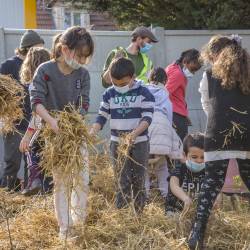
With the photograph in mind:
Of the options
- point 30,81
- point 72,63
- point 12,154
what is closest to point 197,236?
point 72,63

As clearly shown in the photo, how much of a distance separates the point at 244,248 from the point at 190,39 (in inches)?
206

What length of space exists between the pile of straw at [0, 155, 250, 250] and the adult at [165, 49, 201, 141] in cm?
207

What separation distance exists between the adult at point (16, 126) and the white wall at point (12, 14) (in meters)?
7.04

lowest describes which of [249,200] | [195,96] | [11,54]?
[249,200]

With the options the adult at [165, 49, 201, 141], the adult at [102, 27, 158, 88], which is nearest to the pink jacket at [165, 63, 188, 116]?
the adult at [165, 49, 201, 141]

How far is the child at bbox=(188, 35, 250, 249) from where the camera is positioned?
178 inches

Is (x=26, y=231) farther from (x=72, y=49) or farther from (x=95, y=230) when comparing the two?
(x=72, y=49)

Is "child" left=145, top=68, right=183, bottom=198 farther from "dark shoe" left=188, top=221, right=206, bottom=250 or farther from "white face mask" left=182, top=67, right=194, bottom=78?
"dark shoe" left=188, top=221, right=206, bottom=250

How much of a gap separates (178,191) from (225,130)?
32.6 inches

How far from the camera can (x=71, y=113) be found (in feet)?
14.3

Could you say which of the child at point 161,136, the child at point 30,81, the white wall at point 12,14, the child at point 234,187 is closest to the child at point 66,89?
the child at point 30,81

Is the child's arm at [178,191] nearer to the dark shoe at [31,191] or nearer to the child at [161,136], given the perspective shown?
the child at [161,136]

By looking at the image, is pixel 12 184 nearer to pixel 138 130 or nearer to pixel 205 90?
pixel 138 130

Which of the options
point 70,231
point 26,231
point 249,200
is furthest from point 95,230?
point 249,200
